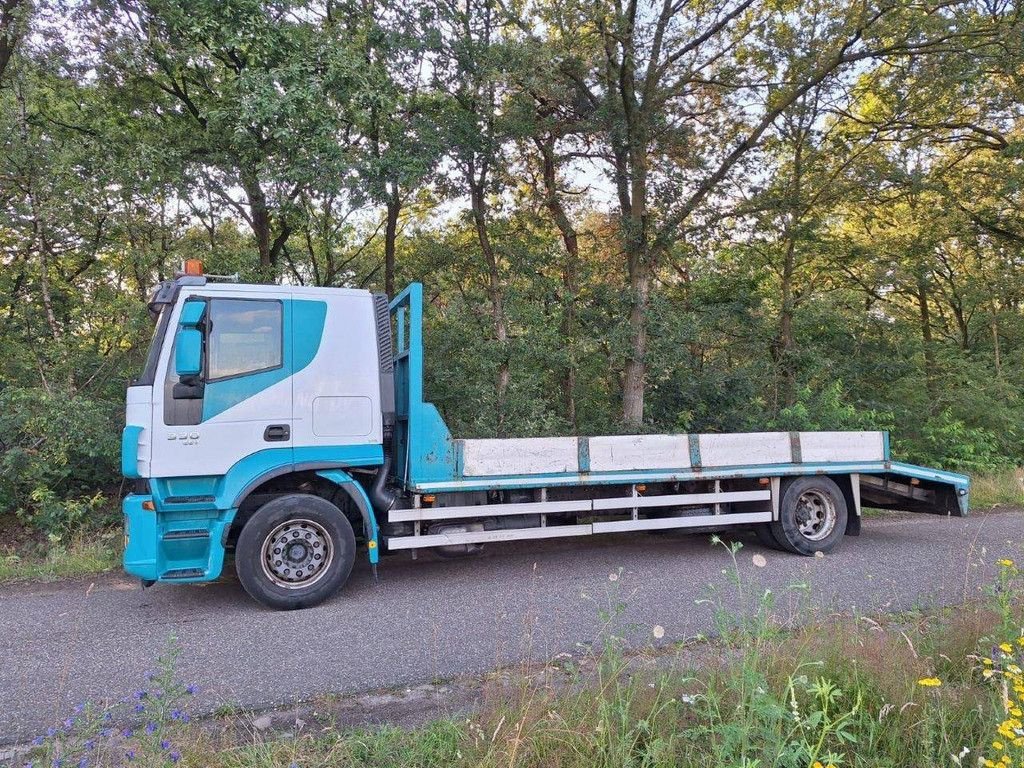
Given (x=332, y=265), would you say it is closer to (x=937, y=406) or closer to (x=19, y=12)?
(x=19, y=12)

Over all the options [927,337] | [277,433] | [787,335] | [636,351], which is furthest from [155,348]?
[927,337]

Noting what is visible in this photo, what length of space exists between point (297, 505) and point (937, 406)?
15042 mm

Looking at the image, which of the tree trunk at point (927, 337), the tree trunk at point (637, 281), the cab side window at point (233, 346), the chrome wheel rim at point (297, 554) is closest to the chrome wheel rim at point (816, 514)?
the tree trunk at point (637, 281)

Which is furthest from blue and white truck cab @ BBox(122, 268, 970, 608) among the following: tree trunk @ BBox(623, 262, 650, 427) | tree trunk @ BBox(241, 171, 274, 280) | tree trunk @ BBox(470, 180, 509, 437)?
tree trunk @ BBox(623, 262, 650, 427)

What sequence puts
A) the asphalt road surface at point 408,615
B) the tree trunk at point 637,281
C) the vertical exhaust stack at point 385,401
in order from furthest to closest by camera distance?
the tree trunk at point 637,281, the vertical exhaust stack at point 385,401, the asphalt road surface at point 408,615

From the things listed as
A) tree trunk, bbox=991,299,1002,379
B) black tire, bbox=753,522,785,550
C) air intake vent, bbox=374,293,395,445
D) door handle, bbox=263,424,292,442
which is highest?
tree trunk, bbox=991,299,1002,379

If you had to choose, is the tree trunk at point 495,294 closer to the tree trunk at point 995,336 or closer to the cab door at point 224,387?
the cab door at point 224,387

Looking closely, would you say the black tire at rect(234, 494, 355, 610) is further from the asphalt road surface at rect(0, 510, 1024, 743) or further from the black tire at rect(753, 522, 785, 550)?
the black tire at rect(753, 522, 785, 550)

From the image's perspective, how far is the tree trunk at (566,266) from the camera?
38.8 ft

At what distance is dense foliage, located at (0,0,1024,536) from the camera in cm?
750

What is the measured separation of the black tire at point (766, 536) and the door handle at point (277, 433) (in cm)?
496

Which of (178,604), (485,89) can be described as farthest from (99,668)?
(485,89)

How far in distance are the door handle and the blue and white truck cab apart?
16 millimetres

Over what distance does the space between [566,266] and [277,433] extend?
27.1 ft
